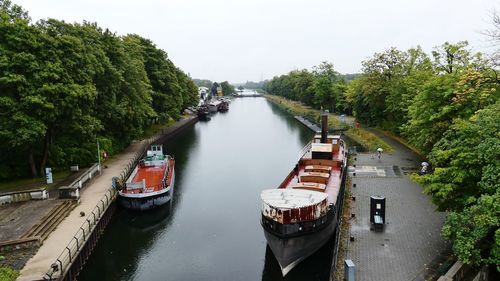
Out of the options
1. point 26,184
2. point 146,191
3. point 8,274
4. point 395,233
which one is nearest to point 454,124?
point 395,233

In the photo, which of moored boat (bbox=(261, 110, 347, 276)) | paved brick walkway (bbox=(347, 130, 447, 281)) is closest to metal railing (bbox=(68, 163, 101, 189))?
moored boat (bbox=(261, 110, 347, 276))

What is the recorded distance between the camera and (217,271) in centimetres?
2009

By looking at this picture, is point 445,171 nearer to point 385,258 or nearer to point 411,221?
point 385,258

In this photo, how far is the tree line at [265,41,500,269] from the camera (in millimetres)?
14242

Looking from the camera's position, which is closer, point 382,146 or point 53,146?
point 53,146

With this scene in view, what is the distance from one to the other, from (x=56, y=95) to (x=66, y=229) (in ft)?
35.6

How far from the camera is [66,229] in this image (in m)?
22.1

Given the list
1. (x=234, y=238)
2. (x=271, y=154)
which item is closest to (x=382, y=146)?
(x=271, y=154)

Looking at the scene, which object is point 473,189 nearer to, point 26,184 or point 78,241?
point 78,241

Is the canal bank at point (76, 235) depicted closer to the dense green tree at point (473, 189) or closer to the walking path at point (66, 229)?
the walking path at point (66, 229)

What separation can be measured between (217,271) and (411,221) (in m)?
11.7

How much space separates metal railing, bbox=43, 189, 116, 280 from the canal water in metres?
1.37

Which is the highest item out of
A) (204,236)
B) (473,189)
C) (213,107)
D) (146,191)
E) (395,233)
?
(213,107)

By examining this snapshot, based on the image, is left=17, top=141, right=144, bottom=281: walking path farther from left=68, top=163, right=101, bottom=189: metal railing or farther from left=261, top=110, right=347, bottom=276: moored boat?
left=261, top=110, right=347, bottom=276: moored boat
